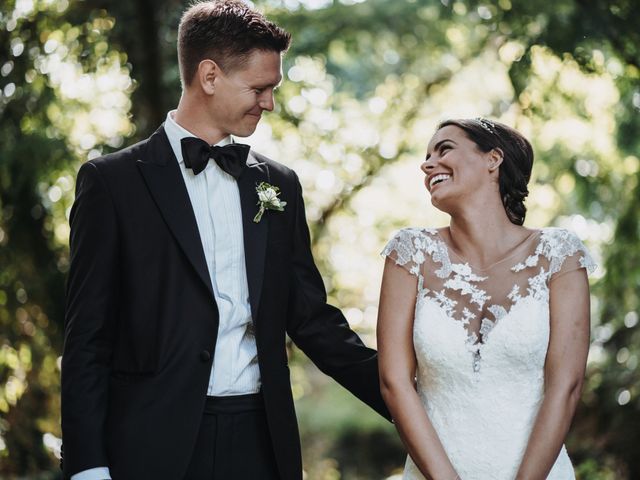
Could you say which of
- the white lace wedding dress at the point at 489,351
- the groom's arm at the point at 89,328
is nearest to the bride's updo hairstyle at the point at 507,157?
the white lace wedding dress at the point at 489,351

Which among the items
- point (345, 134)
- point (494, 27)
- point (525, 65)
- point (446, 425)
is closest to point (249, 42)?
point (446, 425)

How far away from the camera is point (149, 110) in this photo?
6559 mm

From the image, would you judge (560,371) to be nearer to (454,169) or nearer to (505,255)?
(505,255)

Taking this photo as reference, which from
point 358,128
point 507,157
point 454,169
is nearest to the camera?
point 454,169

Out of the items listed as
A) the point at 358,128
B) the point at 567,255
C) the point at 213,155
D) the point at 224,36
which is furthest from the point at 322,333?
the point at 358,128

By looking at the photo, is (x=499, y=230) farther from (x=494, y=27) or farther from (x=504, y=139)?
(x=494, y=27)

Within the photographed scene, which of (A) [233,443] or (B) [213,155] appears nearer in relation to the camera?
(A) [233,443]

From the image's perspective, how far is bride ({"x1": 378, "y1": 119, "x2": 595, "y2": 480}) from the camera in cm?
309

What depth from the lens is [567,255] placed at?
3.19 m

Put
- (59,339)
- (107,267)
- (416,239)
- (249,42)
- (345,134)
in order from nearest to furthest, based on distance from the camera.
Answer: (107,267)
(249,42)
(416,239)
(59,339)
(345,134)

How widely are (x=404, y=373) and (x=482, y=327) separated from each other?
0.30 metres

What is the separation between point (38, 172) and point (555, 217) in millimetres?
5482

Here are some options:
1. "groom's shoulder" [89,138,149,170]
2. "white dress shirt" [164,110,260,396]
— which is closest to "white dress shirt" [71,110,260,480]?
"white dress shirt" [164,110,260,396]

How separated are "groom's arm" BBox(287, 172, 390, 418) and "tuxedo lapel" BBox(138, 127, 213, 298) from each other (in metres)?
0.46
